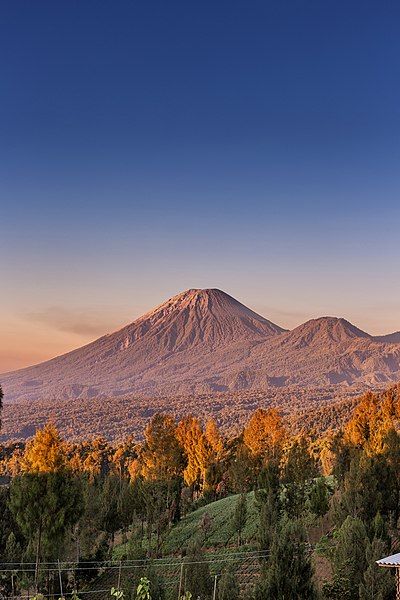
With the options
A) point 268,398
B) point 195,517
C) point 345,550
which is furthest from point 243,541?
Result: point 268,398

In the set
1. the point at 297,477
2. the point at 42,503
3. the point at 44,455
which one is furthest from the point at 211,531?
the point at 44,455

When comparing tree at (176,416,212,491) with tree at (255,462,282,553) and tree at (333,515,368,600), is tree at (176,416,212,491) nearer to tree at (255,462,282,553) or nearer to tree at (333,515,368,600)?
tree at (255,462,282,553)

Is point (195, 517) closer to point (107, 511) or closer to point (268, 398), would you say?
point (107, 511)

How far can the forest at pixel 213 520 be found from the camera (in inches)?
690

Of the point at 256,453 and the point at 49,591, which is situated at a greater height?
the point at 256,453

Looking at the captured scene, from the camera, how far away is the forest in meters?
17.5

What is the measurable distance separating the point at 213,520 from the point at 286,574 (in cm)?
1902

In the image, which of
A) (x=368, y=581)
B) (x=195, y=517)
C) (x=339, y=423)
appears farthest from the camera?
(x=339, y=423)

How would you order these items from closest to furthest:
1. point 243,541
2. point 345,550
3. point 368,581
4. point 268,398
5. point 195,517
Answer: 1. point 368,581
2. point 345,550
3. point 243,541
4. point 195,517
5. point 268,398

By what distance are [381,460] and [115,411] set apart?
13288cm

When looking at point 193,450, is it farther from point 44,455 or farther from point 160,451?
point 44,455

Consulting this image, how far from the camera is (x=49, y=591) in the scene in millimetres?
23547

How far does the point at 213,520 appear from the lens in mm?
34719

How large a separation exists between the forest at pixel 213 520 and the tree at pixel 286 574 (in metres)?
0.03
